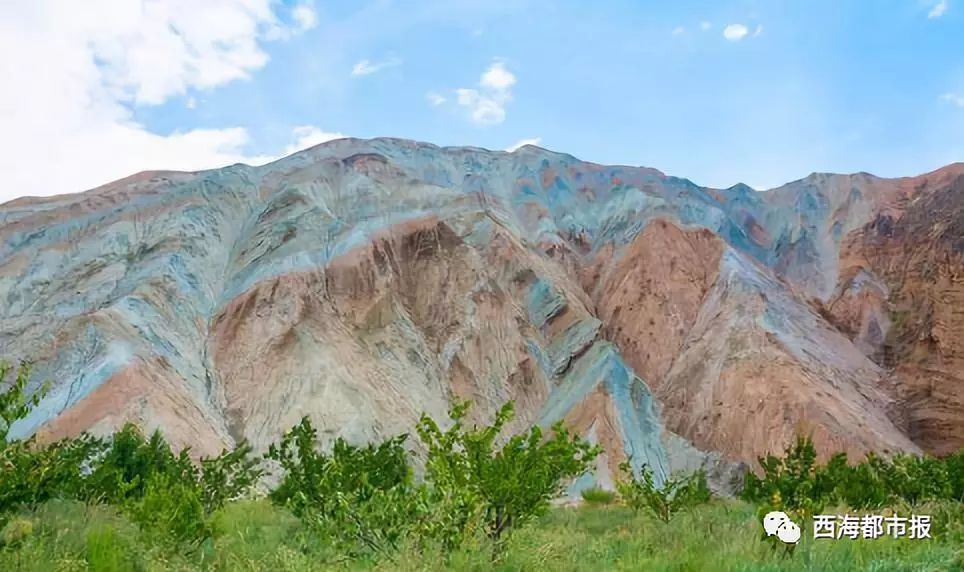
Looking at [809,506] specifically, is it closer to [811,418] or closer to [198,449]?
[198,449]

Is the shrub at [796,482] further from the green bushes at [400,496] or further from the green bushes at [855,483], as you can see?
the green bushes at [400,496]

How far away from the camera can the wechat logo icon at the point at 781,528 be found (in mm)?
6797

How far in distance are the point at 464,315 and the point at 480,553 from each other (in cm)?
3510

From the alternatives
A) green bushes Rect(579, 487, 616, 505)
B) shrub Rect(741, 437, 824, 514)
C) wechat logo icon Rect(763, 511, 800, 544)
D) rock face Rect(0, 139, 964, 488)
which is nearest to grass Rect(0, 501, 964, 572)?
wechat logo icon Rect(763, 511, 800, 544)

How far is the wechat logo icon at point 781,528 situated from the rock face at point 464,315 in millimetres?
26400

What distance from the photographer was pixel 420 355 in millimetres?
39969

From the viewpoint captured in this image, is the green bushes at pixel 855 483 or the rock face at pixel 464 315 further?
the rock face at pixel 464 315

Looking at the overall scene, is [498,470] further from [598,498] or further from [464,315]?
[464,315]

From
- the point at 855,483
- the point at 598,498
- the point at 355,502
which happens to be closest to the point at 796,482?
the point at 855,483

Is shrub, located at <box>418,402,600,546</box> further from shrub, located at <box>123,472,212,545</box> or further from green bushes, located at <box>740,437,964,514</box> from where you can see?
green bushes, located at <box>740,437,964,514</box>

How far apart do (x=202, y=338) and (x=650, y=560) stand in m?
33.4

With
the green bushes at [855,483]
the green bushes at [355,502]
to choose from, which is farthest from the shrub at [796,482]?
the green bushes at [355,502]

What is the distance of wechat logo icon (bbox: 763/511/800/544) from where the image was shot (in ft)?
22.3

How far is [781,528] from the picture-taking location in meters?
6.93
